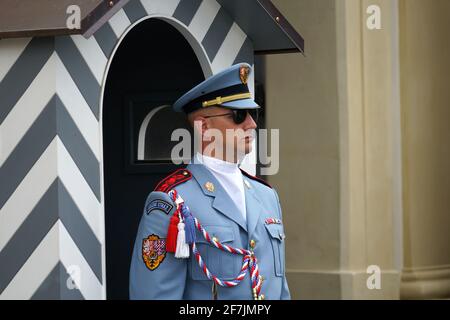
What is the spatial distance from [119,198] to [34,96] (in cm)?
139

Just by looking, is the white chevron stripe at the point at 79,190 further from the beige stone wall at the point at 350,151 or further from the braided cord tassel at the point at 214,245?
the beige stone wall at the point at 350,151

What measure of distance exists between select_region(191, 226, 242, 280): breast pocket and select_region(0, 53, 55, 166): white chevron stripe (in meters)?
0.68

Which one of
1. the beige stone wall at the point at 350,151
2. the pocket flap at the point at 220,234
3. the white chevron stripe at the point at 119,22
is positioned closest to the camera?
the pocket flap at the point at 220,234

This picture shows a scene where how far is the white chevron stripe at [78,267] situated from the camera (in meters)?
3.48

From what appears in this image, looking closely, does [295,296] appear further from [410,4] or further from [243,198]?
[243,198]

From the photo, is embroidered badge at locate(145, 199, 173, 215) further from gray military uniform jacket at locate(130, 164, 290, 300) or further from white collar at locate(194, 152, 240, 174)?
white collar at locate(194, 152, 240, 174)

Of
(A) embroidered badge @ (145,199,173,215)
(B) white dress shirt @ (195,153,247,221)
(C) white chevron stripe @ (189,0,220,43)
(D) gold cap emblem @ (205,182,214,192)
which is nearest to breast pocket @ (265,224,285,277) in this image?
(B) white dress shirt @ (195,153,247,221)

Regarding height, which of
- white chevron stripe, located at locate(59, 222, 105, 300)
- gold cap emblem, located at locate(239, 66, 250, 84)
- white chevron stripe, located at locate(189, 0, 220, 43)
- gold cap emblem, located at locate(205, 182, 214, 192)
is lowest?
white chevron stripe, located at locate(59, 222, 105, 300)

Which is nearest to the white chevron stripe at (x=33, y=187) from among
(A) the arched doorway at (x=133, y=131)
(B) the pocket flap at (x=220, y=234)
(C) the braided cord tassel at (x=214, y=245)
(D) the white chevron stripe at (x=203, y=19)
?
(C) the braided cord tassel at (x=214, y=245)

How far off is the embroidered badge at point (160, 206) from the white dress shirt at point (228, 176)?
0.24 meters

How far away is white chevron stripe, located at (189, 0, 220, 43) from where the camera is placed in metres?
4.23

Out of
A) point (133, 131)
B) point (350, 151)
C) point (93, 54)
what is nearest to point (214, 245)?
point (93, 54)

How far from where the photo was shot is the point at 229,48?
4438 mm
